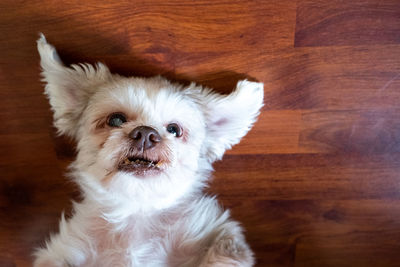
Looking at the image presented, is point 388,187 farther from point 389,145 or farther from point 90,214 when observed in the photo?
point 90,214

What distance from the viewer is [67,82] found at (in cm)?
136

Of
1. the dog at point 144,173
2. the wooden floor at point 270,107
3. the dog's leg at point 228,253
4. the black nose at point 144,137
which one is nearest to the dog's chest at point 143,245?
the dog at point 144,173

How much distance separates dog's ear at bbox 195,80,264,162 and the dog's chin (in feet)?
1.18

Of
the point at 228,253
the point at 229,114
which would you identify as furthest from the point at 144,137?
the point at 228,253

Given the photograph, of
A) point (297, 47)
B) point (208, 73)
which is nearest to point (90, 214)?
point (208, 73)

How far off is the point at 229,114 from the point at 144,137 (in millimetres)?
459

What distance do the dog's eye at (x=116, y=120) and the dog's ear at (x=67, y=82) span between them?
0.19 metres

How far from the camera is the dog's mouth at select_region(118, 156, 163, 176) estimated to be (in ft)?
3.82

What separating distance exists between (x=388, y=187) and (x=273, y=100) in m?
0.78

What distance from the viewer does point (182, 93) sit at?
1.36 meters

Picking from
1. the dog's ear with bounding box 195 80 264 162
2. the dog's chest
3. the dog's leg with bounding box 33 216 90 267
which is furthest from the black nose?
the dog's leg with bounding box 33 216 90 267

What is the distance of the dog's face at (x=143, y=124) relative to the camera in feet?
3.85

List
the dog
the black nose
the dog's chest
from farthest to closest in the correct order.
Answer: the dog's chest → the dog → the black nose

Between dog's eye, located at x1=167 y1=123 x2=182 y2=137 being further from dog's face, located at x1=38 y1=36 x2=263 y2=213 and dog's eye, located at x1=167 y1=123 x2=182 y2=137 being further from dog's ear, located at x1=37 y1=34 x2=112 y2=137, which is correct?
dog's ear, located at x1=37 y1=34 x2=112 y2=137
